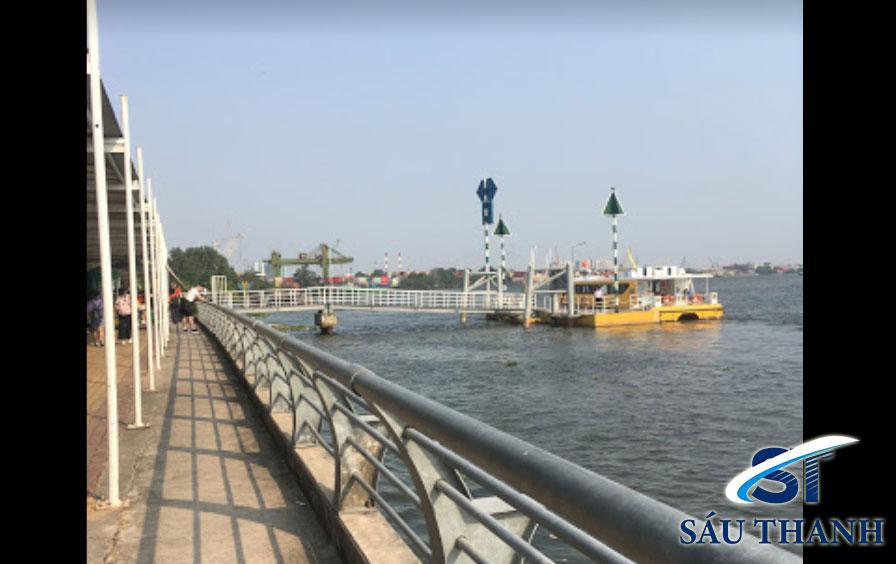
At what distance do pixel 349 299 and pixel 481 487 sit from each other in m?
49.9

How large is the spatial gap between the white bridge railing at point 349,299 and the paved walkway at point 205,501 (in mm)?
42643

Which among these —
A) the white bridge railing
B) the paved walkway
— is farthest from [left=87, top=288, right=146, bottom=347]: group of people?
the white bridge railing

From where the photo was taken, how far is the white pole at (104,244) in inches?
208

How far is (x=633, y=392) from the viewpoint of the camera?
2358cm

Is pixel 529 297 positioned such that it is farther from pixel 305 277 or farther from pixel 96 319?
pixel 305 277

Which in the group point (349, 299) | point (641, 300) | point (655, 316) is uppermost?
point (349, 299)

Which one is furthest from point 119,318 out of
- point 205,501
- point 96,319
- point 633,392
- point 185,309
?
point 205,501

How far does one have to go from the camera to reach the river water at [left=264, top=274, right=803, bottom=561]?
13789 millimetres

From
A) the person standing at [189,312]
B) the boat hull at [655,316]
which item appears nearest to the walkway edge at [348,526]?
the person standing at [189,312]

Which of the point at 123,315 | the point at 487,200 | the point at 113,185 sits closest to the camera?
the point at 113,185

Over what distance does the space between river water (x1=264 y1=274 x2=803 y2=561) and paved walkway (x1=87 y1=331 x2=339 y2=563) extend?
2.25 metres
